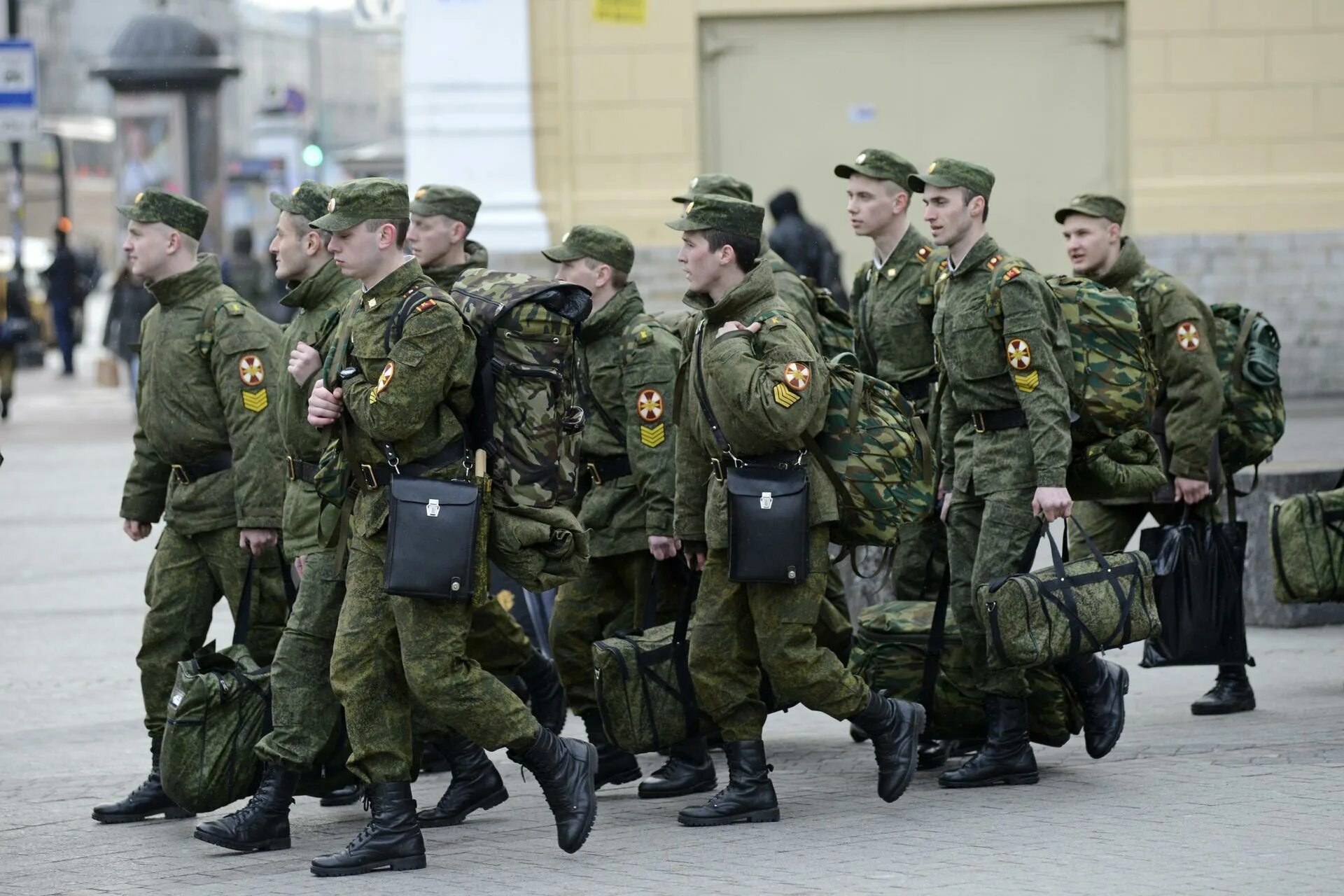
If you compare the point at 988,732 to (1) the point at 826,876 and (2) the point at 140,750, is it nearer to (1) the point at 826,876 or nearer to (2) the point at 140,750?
(1) the point at 826,876

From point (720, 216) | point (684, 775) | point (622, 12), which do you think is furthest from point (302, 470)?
point (622, 12)

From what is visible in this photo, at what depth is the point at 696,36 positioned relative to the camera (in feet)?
56.3

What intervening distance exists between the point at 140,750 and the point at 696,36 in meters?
10.2

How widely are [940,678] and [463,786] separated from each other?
166 centimetres

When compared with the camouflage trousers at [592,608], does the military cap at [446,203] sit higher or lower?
higher

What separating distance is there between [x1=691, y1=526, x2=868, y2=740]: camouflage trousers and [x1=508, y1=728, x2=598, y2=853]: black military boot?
1.95ft

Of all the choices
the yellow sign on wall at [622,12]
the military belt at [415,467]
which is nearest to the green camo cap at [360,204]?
the military belt at [415,467]

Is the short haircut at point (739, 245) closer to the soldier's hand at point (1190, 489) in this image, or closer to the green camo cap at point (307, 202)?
the green camo cap at point (307, 202)

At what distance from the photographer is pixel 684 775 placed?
7.30m

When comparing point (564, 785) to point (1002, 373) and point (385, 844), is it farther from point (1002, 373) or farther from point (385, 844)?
point (1002, 373)

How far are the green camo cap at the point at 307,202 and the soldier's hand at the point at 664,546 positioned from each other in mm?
1568

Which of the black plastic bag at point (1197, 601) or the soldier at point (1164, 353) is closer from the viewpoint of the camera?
the soldier at point (1164, 353)

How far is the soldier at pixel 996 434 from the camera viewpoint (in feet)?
22.4

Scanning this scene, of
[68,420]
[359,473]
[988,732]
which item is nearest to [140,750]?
[359,473]
